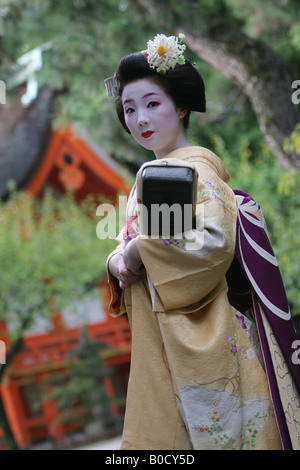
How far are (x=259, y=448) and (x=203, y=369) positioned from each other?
10.9 inches

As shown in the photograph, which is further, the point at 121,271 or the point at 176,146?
the point at 176,146

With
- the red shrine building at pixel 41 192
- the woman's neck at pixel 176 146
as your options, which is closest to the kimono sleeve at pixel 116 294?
the woman's neck at pixel 176 146

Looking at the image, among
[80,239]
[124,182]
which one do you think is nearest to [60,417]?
[80,239]

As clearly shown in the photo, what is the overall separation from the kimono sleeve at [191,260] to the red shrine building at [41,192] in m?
8.91

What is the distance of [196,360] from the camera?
185 cm

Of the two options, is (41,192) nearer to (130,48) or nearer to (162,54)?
(130,48)

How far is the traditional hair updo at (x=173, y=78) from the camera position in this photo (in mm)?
2105

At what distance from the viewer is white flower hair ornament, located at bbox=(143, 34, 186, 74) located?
2.07 m

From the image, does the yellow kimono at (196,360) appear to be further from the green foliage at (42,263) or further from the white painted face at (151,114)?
the green foliage at (42,263)

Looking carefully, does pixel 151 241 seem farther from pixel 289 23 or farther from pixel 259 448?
pixel 289 23

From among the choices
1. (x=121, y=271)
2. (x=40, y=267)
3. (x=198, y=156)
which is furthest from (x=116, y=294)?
(x=40, y=267)

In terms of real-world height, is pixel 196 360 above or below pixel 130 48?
below

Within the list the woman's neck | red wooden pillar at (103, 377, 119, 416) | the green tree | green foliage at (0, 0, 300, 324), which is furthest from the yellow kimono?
red wooden pillar at (103, 377, 119, 416)

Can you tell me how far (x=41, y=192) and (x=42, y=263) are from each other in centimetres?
310
